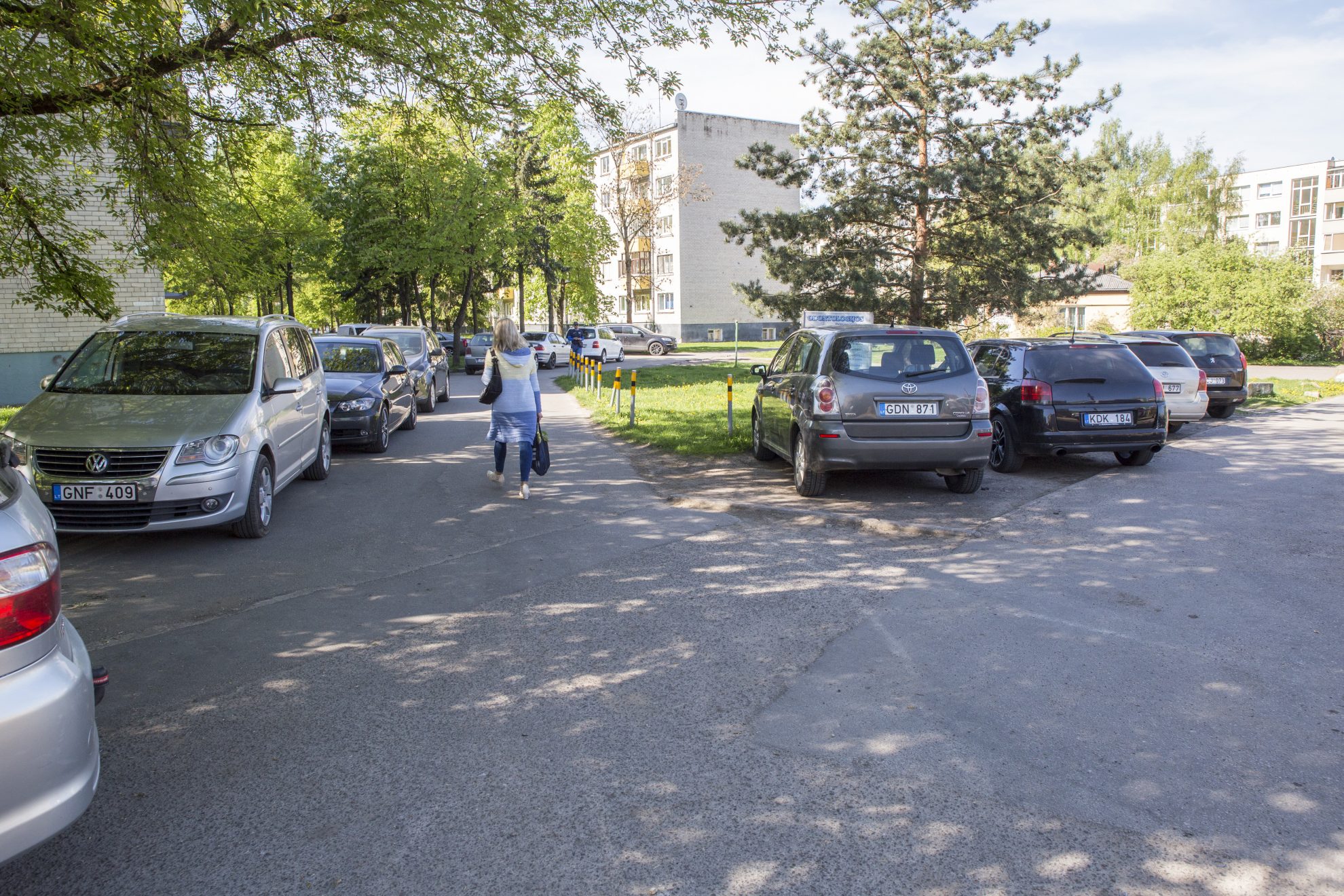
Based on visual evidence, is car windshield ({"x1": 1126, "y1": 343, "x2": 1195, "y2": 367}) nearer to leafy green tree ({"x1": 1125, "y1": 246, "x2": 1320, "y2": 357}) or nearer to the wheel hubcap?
the wheel hubcap

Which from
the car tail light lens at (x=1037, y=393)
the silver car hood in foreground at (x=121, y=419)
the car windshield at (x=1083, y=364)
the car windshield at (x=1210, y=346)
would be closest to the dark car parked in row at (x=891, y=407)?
the car tail light lens at (x=1037, y=393)

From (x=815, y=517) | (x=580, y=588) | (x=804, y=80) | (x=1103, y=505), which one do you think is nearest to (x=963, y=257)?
(x=804, y=80)

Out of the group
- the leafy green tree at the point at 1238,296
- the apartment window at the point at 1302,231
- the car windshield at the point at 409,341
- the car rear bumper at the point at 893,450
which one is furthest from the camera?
the apartment window at the point at 1302,231

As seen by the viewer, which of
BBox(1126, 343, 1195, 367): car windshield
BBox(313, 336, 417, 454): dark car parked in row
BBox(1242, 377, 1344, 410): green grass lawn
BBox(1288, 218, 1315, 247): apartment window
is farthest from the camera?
BBox(1288, 218, 1315, 247): apartment window

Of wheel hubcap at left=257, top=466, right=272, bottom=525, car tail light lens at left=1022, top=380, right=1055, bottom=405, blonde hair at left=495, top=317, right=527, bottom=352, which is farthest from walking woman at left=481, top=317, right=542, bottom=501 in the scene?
car tail light lens at left=1022, top=380, right=1055, bottom=405

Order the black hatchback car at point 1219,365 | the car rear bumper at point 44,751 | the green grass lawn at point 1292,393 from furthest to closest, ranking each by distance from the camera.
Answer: the green grass lawn at point 1292,393 < the black hatchback car at point 1219,365 < the car rear bumper at point 44,751

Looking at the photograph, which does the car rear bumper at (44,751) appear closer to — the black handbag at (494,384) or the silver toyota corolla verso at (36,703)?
the silver toyota corolla verso at (36,703)

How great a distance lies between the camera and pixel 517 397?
9805 millimetres

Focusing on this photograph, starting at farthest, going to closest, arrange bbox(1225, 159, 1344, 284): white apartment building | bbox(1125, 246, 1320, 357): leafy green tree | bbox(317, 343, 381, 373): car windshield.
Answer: bbox(1225, 159, 1344, 284): white apartment building → bbox(1125, 246, 1320, 357): leafy green tree → bbox(317, 343, 381, 373): car windshield

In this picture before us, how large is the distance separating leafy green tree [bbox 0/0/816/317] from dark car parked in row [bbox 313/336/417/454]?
322 cm

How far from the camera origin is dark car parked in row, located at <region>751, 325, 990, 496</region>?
906 centimetres

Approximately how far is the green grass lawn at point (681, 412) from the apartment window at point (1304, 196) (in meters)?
69.1

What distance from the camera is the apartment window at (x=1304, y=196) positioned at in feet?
249

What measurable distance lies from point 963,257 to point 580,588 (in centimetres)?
1861
